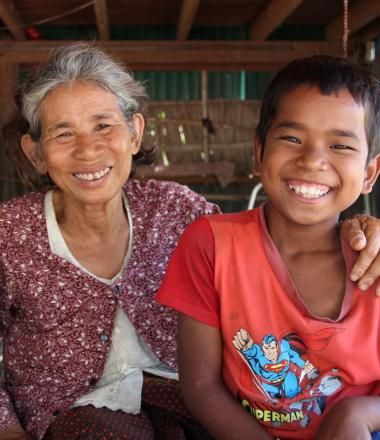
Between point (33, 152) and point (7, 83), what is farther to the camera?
point (7, 83)

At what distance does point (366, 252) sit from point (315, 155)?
281 mm

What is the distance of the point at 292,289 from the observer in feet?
5.37

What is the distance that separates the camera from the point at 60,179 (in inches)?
80.0

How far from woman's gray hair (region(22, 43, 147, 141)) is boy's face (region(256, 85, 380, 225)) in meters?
0.67

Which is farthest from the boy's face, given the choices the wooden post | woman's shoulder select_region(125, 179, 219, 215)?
the wooden post

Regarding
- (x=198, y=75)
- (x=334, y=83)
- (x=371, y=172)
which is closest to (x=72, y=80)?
(x=334, y=83)

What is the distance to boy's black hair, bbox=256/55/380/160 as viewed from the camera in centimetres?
165

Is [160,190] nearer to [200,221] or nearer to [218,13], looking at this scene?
[200,221]

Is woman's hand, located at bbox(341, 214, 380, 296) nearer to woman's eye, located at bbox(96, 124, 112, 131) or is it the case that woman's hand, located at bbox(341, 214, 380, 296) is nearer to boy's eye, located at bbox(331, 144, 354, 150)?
boy's eye, located at bbox(331, 144, 354, 150)

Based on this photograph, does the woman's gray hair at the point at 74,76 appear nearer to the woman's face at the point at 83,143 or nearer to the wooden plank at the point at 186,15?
the woman's face at the point at 83,143

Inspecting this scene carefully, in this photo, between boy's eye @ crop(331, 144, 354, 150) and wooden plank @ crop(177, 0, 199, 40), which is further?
wooden plank @ crop(177, 0, 199, 40)

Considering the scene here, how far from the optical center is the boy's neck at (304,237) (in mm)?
1743

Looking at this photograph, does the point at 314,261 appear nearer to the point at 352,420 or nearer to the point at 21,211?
the point at 352,420

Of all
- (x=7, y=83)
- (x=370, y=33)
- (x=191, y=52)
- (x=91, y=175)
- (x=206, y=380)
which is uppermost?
(x=370, y=33)
